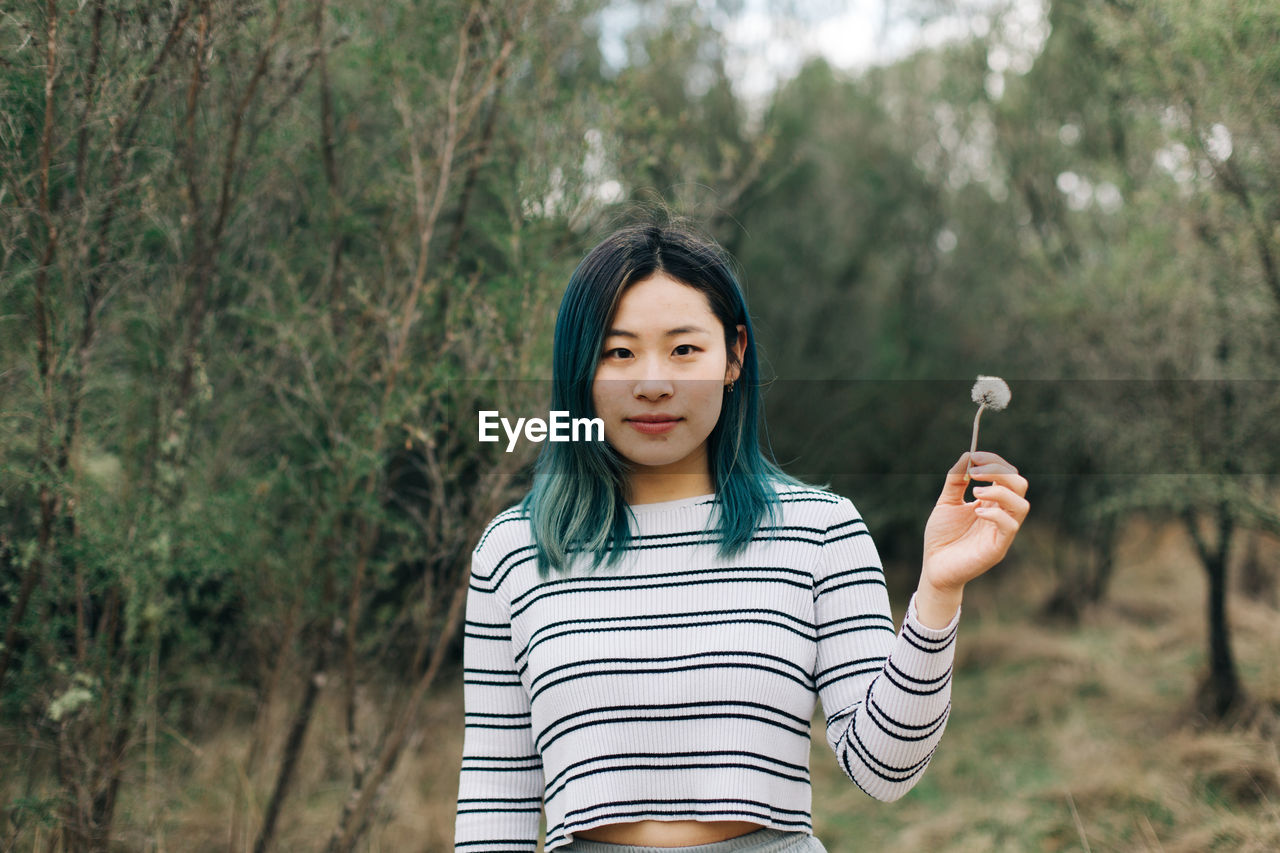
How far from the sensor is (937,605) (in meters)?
1.17

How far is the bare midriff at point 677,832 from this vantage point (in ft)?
4.41

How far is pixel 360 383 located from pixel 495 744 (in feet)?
5.73

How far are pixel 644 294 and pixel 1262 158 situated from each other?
3.14 meters

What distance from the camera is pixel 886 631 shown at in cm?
137

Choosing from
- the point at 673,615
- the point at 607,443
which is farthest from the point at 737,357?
the point at 673,615

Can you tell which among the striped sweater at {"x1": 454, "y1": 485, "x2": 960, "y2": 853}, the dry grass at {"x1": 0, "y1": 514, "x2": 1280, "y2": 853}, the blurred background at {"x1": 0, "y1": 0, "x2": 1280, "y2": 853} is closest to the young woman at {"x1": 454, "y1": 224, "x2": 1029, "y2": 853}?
the striped sweater at {"x1": 454, "y1": 485, "x2": 960, "y2": 853}

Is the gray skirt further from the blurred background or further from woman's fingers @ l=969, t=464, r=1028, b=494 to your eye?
the blurred background

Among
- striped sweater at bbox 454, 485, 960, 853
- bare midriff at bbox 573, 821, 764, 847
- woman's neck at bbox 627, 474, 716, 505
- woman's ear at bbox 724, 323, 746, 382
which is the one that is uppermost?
woman's ear at bbox 724, 323, 746, 382

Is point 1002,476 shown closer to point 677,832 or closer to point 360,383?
point 677,832

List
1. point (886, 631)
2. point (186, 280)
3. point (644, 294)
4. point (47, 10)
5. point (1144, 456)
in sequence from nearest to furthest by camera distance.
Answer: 1. point (886, 631)
2. point (644, 294)
3. point (47, 10)
4. point (186, 280)
5. point (1144, 456)

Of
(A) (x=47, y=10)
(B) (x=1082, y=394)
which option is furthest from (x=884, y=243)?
(A) (x=47, y=10)

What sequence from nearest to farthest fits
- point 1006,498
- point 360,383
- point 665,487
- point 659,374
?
point 1006,498 < point 659,374 < point 665,487 < point 360,383

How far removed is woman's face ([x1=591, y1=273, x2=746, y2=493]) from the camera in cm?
144

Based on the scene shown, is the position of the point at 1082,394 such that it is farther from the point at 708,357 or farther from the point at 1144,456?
the point at 708,357
